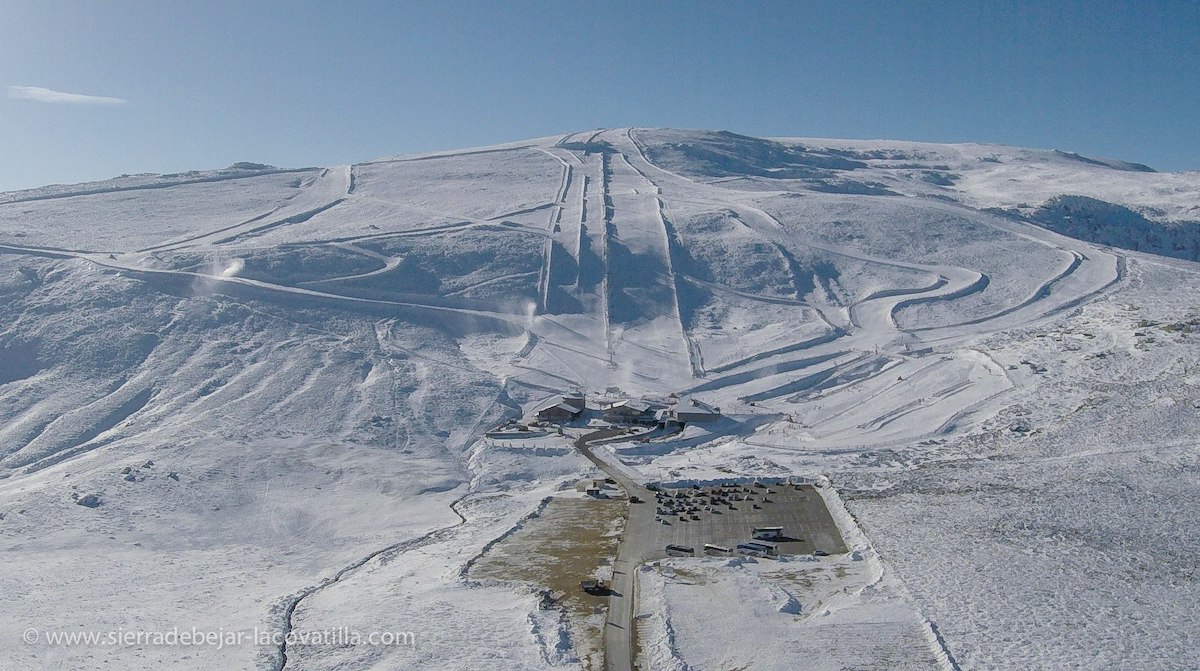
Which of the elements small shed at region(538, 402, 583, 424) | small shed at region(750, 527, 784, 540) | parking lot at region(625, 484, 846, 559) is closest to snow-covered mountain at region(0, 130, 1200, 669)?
parking lot at region(625, 484, 846, 559)

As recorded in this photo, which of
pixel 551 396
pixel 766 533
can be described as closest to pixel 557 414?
pixel 551 396

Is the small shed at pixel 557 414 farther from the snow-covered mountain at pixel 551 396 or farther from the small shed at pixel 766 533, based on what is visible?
the small shed at pixel 766 533

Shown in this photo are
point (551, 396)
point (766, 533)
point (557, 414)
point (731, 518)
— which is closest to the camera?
point (766, 533)

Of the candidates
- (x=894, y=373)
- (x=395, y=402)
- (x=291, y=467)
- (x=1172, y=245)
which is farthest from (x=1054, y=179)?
(x=291, y=467)

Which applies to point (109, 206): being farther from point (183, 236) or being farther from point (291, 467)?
point (291, 467)

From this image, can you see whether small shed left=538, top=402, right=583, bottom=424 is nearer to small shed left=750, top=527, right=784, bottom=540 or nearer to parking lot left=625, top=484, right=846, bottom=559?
parking lot left=625, top=484, right=846, bottom=559

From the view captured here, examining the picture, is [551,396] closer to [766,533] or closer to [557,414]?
[557,414]
